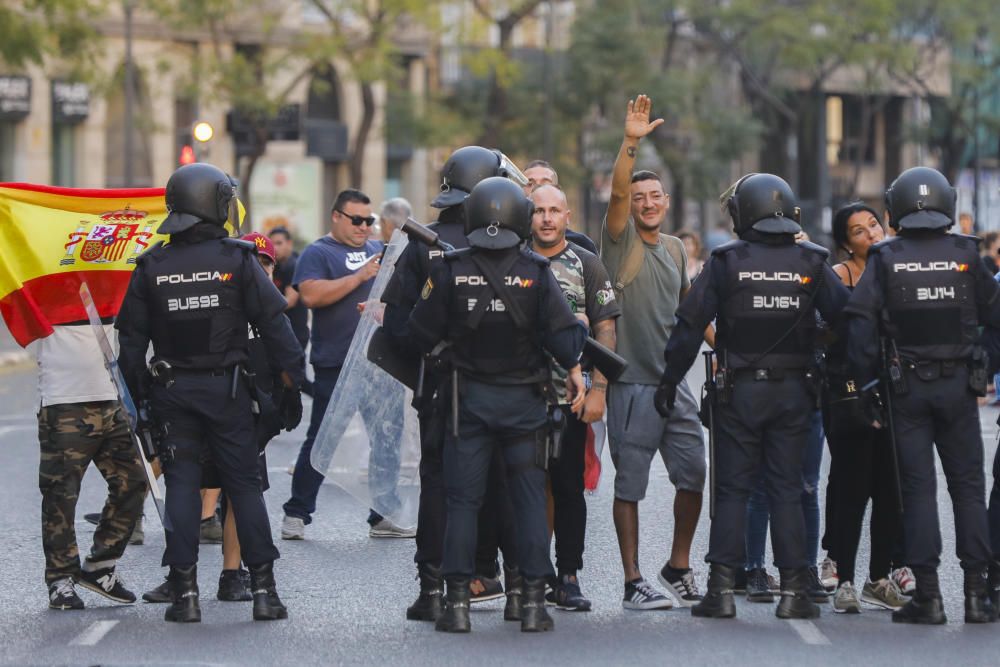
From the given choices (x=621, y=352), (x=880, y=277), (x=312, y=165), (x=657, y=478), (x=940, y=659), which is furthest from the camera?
(x=312, y=165)

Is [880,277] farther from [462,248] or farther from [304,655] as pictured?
[304,655]

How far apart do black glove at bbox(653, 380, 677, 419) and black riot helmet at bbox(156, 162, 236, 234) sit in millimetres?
1904

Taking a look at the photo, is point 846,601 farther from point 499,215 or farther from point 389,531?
point 389,531

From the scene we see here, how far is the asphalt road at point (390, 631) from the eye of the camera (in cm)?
684

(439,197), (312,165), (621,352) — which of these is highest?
(312,165)

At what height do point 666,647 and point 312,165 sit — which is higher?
point 312,165

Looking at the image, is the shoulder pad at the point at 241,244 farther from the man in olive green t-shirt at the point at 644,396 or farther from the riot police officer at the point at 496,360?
the man in olive green t-shirt at the point at 644,396

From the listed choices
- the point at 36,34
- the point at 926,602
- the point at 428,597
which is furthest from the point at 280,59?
the point at 926,602

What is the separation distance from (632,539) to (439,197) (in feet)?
5.49

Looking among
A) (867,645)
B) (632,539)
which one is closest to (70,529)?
(632,539)

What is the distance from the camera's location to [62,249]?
26.5 ft

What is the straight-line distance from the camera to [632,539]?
26.1 feet

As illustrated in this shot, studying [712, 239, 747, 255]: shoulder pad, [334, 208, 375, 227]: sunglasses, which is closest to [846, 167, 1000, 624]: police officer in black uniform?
[712, 239, 747, 255]: shoulder pad

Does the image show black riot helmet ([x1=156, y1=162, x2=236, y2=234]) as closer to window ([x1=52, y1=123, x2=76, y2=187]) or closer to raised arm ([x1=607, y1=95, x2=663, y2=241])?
raised arm ([x1=607, y1=95, x2=663, y2=241])
